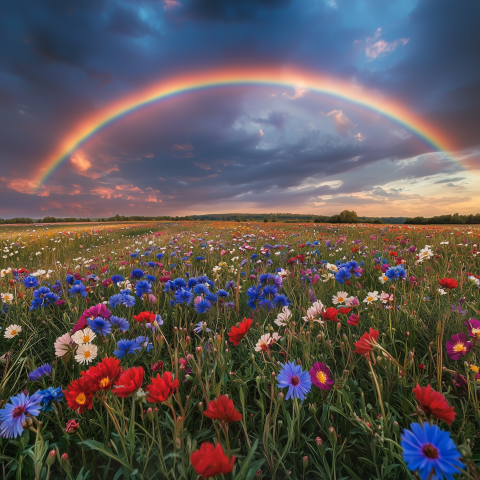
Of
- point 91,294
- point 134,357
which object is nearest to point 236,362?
point 134,357

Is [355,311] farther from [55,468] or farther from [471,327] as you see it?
[55,468]

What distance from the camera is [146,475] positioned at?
803 mm

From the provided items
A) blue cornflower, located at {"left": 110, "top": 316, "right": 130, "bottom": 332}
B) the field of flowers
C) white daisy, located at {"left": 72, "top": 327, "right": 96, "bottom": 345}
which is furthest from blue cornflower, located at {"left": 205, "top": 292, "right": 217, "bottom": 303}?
white daisy, located at {"left": 72, "top": 327, "right": 96, "bottom": 345}

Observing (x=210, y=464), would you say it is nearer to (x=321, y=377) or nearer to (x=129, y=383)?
(x=129, y=383)

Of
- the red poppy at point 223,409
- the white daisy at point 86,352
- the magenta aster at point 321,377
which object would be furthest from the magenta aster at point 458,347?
the white daisy at point 86,352

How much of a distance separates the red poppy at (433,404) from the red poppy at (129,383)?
84 cm

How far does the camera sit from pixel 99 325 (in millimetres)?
1407

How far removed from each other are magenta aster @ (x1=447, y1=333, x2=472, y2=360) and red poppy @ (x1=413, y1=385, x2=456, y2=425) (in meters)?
0.78

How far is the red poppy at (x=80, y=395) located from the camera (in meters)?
0.86

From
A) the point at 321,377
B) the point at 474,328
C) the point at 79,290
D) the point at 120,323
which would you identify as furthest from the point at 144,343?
the point at 474,328

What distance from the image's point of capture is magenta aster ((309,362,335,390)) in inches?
40.6

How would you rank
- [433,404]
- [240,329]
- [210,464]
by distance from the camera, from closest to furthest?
[210,464] < [433,404] < [240,329]

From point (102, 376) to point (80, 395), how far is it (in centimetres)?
14

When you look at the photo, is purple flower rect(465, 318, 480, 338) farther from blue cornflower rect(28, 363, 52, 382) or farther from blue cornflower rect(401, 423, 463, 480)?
blue cornflower rect(28, 363, 52, 382)
